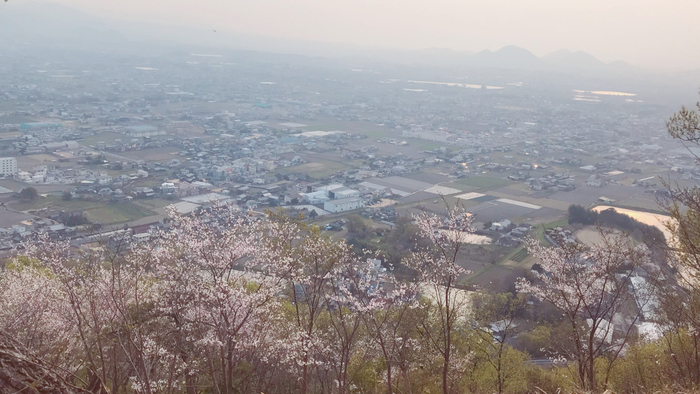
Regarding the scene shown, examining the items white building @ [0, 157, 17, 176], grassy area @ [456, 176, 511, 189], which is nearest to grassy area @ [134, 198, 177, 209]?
white building @ [0, 157, 17, 176]

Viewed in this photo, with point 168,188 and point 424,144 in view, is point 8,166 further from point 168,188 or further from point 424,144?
point 424,144

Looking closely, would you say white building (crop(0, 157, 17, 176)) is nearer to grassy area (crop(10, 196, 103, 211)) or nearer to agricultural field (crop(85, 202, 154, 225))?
grassy area (crop(10, 196, 103, 211))

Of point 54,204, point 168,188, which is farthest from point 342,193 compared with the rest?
point 54,204

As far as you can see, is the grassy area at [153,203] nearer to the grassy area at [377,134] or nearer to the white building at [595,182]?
the white building at [595,182]

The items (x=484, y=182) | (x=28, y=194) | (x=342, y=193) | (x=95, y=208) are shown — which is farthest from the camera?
(x=484, y=182)

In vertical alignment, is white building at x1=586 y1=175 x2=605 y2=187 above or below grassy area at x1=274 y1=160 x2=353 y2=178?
above

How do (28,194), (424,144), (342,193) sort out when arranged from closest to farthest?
1. (28,194)
2. (342,193)
3. (424,144)

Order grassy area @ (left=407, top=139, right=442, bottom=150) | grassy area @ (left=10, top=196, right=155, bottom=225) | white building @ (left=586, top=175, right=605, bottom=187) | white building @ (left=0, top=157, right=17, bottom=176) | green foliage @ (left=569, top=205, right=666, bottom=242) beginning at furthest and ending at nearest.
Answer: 1. grassy area @ (left=407, top=139, right=442, bottom=150)
2. white building @ (left=586, top=175, right=605, bottom=187)
3. white building @ (left=0, top=157, right=17, bottom=176)
4. grassy area @ (left=10, top=196, right=155, bottom=225)
5. green foliage @ (left=569, top=205, right=666, bottom=242)
